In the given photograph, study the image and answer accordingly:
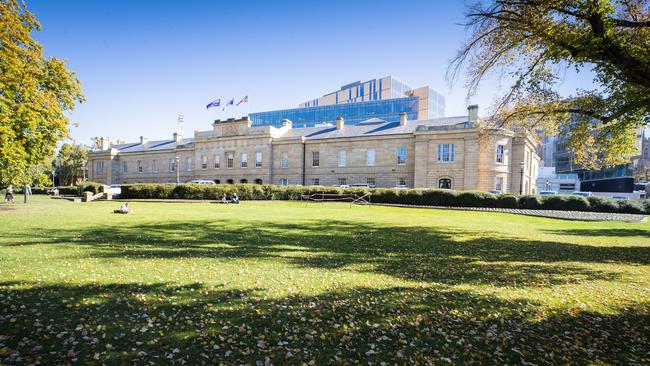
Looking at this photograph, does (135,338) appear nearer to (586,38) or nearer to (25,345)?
(25,345)

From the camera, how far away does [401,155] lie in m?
45.5

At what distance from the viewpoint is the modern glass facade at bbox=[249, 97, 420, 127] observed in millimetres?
94938

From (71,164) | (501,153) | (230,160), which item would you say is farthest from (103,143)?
(501,153)

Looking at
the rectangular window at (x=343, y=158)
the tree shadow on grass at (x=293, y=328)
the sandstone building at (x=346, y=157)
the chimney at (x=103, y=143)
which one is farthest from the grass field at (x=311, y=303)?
the chimney at (x=103, y=143)

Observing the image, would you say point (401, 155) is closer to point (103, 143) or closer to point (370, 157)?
point (370, 157)

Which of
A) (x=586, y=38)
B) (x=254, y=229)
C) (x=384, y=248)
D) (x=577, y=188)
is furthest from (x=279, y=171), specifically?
(x=577, y=188)

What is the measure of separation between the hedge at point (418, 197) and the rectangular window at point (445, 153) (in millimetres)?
10814

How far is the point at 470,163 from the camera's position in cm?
→ 4106

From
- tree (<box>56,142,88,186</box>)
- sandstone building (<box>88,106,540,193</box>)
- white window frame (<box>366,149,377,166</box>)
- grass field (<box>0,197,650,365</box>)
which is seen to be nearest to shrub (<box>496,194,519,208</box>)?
sandstone building (<box>88,106,540,193</box>)

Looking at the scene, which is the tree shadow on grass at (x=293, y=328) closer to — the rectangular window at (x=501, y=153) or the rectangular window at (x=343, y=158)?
the rectangular window at (x=501, y=153)

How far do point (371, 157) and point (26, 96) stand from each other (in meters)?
37.5

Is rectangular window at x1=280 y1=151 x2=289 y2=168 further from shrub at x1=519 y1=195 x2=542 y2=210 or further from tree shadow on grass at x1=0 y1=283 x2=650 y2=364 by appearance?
tree shadow on grass at x1=0 y1=283 x2=650 y2=364

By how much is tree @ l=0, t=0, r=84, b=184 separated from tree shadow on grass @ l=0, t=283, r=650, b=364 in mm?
14348

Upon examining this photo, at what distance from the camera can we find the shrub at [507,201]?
102 feet
